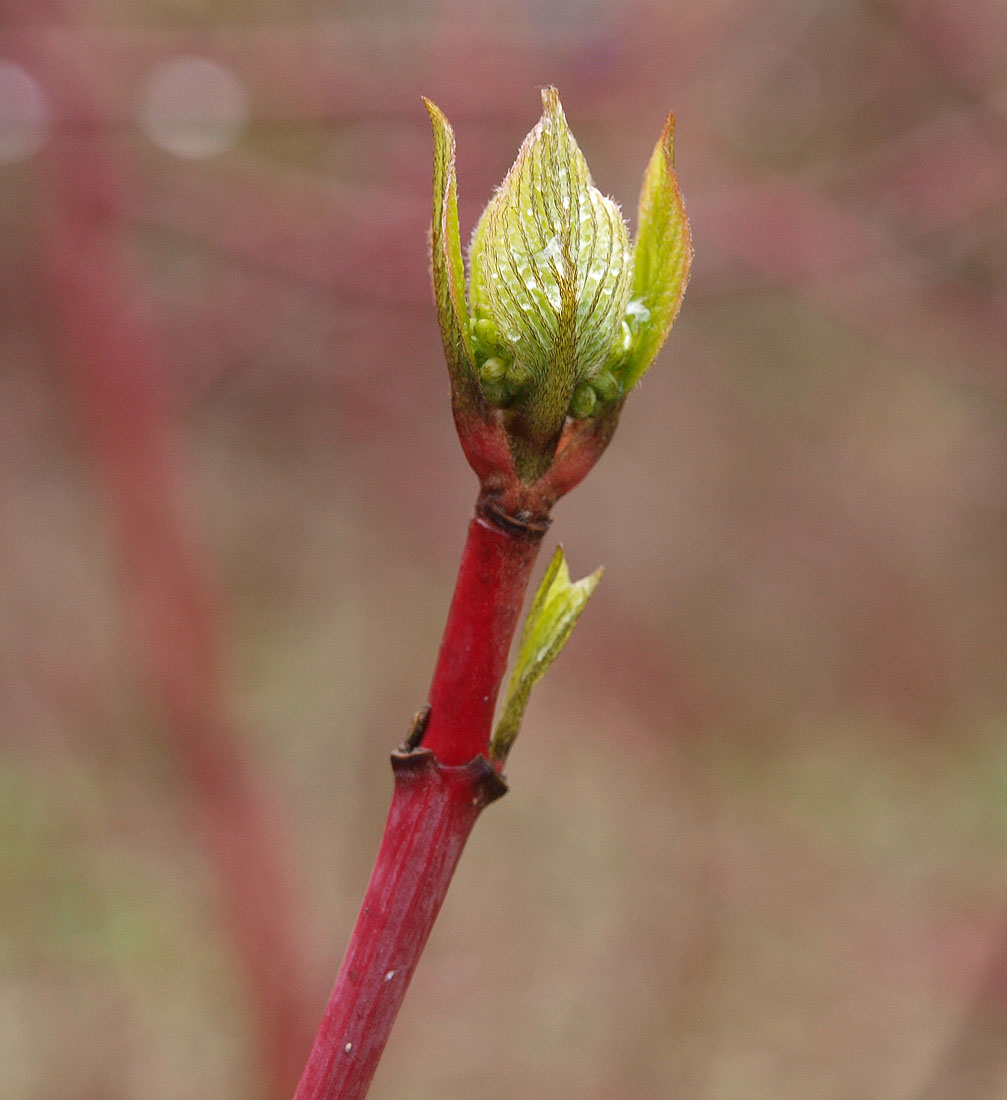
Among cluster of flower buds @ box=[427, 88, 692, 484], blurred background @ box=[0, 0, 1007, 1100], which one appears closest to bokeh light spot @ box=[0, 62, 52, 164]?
blurred background @ box=[0, 0, 1007, 1100]

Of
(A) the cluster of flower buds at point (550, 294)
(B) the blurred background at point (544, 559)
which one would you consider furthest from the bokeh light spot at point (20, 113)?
(A) the cluster of flower buds at point (550, 294)

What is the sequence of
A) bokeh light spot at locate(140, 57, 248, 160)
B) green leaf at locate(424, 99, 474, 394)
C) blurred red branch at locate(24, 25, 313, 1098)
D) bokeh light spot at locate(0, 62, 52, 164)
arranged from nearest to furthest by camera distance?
green leaf at locate(424, 99, 474, 394)
bokeh light spot at locate(0, 62, 52, 164)
blurred red branch at locate(24, 25, 313, 1098)
bokeh light spot at locate(140, 57, 248, 160)

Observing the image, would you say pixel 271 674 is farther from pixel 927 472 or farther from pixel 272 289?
pixel 927 472

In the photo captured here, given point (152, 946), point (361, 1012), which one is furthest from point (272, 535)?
point (361, 1012)

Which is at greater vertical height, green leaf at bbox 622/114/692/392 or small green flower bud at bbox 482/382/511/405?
green leaf at bbox 622/114/692/392

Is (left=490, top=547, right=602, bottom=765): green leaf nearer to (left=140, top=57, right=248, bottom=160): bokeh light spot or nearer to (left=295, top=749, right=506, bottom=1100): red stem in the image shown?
(left=295, top=749, right=506, bottom=1100): red stem

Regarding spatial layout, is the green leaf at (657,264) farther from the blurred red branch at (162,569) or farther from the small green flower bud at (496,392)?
the blurred red branch at (162,569)
